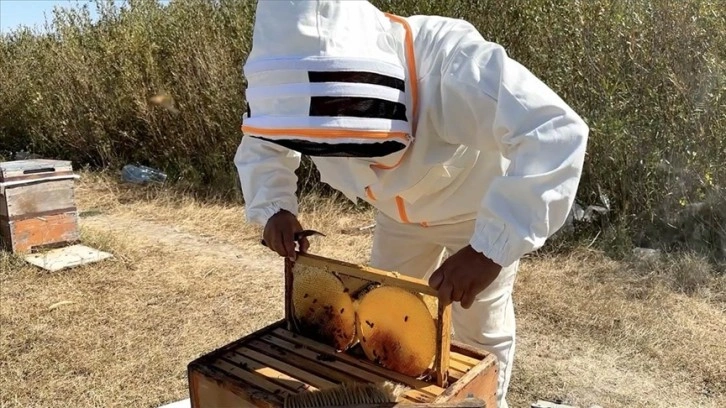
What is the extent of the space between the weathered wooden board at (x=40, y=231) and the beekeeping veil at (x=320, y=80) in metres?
3.06

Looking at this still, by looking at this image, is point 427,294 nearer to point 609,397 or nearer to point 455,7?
point 609,397

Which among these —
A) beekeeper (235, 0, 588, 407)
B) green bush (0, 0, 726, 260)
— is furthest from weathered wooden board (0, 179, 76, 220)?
beekeeper (235, 0, 588, 407)

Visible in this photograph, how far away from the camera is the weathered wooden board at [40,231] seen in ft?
12.3

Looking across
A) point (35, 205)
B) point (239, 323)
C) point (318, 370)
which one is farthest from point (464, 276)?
point (35, 205)

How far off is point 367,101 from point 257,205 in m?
0.60

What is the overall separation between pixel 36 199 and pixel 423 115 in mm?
3134

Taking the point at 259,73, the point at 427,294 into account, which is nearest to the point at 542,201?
the point at 427,294

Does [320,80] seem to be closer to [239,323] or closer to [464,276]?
[464,276]

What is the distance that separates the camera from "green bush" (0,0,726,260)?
3.57 metres

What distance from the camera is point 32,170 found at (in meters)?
3.73

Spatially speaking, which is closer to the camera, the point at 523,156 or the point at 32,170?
the point at 523,156

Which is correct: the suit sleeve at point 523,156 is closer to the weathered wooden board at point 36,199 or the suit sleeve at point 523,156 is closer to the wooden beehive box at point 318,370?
the wooden beehive box at point 318,370

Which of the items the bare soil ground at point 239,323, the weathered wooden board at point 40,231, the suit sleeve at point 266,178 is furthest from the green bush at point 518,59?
the suit sleeve at point 266,178

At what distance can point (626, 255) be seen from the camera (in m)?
3.51
